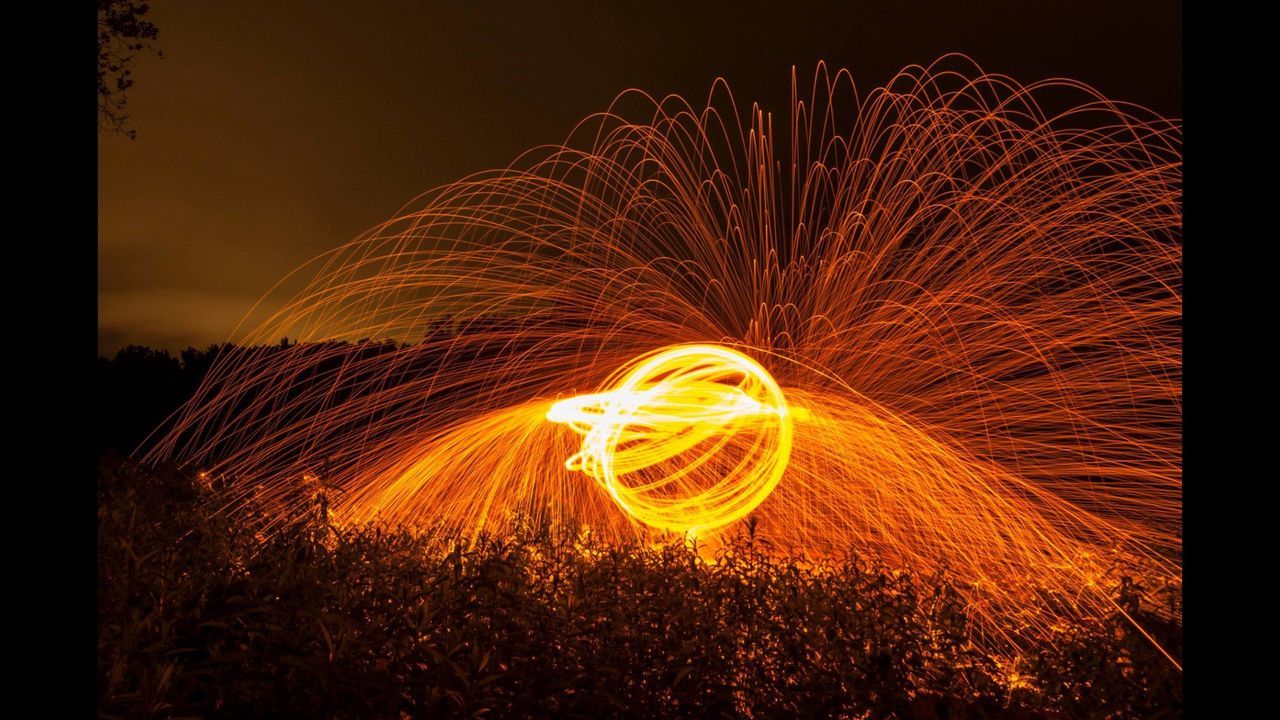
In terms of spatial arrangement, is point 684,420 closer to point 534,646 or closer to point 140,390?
point 534,646

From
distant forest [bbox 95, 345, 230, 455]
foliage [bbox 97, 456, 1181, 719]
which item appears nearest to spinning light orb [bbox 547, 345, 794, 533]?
foliage [bbox 97, 456, 1181, 719]

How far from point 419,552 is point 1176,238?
8260 millimetres

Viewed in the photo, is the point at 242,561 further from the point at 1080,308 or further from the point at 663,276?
the point at 1080,308

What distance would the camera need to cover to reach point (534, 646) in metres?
4.11

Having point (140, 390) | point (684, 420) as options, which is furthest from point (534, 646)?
point (140, 390)

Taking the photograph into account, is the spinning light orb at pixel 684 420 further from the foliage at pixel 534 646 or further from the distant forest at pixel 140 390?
the distant forest at pixel 140 390

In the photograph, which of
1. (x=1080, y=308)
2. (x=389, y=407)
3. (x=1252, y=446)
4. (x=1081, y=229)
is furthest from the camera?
(x=389, y=407)

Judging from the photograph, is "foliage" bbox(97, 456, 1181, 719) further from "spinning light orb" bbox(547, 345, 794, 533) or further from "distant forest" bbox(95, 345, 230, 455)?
"distant forest" bbox(95, 345, 230, 455)

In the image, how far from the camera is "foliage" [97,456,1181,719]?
3.38 m

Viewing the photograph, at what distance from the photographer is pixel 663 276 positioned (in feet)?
31.1

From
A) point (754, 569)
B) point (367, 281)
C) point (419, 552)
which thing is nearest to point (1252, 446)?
point (754, 569)

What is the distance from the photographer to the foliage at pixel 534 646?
3.38 meters

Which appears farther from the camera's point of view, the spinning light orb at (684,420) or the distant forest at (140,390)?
the distant forest at (140,390)

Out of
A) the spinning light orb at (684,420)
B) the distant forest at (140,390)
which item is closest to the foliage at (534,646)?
the spinning light orb at (684,420)
